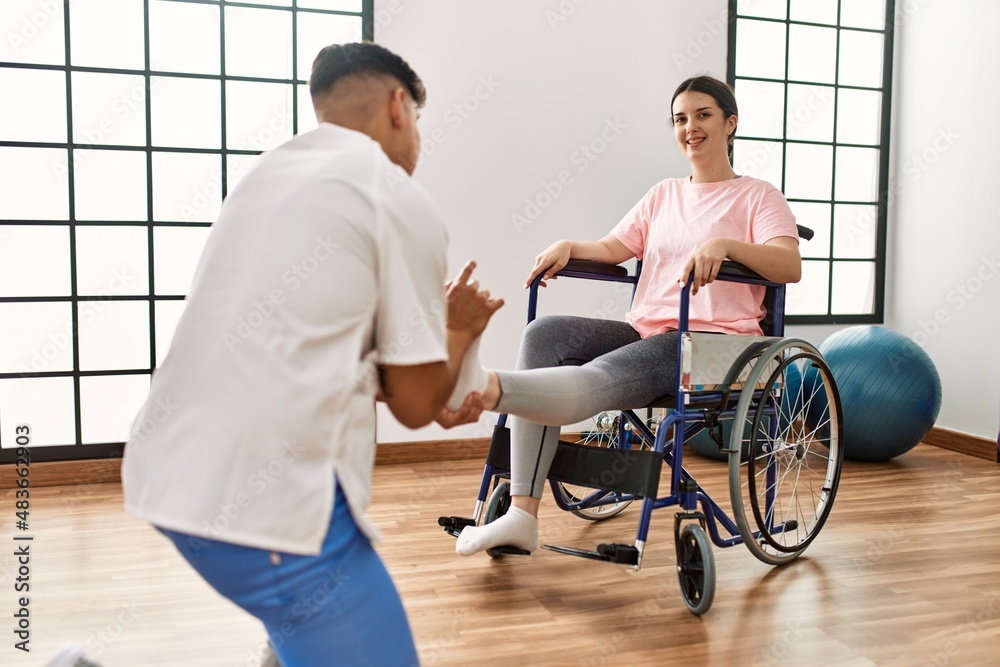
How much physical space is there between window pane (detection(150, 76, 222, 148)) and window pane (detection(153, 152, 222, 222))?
0.18 feet

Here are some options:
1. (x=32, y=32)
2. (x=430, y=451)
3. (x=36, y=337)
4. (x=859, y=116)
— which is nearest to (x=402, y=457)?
(x=430, y=451)

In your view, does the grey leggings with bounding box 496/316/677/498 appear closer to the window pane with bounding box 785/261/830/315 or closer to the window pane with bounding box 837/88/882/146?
the window pane with bounding box 785/261/830/315

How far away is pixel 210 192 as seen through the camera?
327cm

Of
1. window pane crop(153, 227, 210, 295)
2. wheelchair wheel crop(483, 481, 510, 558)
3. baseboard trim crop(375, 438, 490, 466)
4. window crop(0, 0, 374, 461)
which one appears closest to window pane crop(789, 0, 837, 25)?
window crop(0, 0, 374, 461)

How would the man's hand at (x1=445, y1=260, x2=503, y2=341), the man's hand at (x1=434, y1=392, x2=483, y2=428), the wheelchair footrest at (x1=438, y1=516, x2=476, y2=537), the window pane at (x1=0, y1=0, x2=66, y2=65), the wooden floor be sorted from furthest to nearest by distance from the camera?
the window pane at (x1=0, y1=0, x2=66, y2=65) → the wheelchair footrest at (x1=438, y1=516, x2=476, y2=537) → the wooden floor → the man's hand at (x1=434, y1=392, x2=483, y2=428) → the man's hand at (x1=445, y1=260, x2=503, y2=341)

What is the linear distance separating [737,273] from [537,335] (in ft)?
1.62

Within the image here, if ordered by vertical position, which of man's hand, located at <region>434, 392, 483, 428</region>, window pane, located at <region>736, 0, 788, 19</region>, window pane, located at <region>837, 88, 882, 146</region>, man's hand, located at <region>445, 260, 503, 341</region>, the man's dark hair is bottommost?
man's hand, located at <region>434, 392, 483, 428</region>

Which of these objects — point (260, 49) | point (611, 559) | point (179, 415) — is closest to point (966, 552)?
point (611, 559)

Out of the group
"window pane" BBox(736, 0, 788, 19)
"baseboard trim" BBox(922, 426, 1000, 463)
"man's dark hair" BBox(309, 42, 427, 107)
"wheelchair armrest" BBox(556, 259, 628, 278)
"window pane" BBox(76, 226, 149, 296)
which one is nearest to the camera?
"man's dark hair" BBox(309, 42, 427, 107)

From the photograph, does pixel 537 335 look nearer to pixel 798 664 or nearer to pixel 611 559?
pixel 611 559

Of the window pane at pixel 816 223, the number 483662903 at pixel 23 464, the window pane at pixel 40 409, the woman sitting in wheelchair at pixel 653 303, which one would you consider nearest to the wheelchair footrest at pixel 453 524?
the woman sitting in wheelchair at pixel 653 303

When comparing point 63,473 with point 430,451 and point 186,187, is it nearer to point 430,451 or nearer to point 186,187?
point 186,187

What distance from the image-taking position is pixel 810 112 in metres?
4.19

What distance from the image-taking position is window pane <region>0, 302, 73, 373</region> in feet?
10.1
